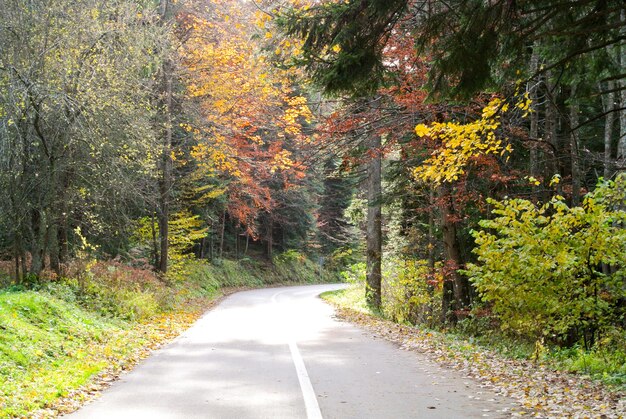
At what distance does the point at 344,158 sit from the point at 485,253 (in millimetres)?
7031

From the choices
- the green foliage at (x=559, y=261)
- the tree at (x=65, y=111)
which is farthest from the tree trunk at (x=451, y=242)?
the tree at (x=65, y=111)

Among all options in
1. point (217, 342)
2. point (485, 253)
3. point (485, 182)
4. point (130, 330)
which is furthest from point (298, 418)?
point (485, 182)

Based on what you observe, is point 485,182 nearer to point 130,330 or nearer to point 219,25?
point 130,330

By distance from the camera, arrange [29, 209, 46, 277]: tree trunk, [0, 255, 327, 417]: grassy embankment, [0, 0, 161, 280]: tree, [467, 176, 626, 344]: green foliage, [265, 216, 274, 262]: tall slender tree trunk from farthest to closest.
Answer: [265, 216, 274, 262]: tall slender tree trunk, [29, 209, 46, 277]: tree trunk, [0, 0, 161, 280]: tree, [467, 176, 626, 344]: green foliage, [0, 255, 327, 417]: grassy embankment

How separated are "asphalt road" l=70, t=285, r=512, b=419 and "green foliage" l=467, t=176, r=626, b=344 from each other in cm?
196

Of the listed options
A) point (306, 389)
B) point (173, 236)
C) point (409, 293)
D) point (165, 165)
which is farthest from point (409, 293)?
point (306, 389)

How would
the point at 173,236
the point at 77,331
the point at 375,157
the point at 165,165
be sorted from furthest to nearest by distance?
the point at 173,236 → the point at 165,165 → the point at 375,157 → the point at 77,331

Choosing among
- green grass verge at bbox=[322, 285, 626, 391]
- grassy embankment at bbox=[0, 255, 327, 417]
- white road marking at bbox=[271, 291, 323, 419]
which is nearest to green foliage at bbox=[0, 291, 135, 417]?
grassy embankment at bbox=[0, 255, 327, 417]

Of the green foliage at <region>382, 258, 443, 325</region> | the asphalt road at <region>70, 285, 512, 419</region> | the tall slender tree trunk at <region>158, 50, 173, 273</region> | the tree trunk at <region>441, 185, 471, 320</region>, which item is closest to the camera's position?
the asphalt road at <region>70, 285, 512, 419</region>

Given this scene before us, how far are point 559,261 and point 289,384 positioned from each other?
15.7ft

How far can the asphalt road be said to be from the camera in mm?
6711

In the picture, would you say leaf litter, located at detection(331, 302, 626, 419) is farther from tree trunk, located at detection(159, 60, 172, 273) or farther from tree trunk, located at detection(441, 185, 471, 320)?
tree trunk, located at detection(159, 60, 172, 273)

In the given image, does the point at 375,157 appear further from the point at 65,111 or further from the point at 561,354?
the point at 65,111

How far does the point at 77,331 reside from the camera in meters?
11.3
